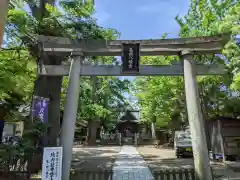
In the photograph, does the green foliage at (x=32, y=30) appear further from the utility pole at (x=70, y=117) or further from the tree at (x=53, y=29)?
the utility pole at (x=70, y=117)

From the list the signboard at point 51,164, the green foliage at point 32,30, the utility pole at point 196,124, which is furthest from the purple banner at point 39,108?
the utility pole at point 196,124

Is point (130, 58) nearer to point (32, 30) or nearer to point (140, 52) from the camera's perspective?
point (140, 52)

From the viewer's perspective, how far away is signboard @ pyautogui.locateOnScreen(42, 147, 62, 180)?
5.84 meters

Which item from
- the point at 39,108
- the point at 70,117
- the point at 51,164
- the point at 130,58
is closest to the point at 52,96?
the point at 39,108

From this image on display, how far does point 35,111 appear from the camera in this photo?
27.2ft

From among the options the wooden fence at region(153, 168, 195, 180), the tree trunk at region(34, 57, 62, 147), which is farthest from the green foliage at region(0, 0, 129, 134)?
the wooden fence at region(153, 168, 195, 180)

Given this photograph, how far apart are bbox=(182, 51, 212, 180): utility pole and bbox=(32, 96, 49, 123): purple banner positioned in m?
5.15

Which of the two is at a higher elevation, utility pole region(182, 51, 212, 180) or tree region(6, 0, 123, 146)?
tree region(6, 0, 123, 146)

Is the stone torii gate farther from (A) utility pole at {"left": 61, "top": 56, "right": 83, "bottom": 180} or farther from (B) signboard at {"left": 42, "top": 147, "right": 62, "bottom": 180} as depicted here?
(B) signboard at {"left": 42, "top": 147, "right": 62, "bottom": 180}

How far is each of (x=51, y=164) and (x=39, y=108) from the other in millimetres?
2940

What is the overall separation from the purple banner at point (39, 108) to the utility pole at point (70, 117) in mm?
1057

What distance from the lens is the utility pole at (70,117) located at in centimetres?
738

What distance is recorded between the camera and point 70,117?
7848 mm

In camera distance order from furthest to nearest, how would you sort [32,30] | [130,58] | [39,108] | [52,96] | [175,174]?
[52,96] → [32,30] → [130,58] → [39,108] → [175,174]
